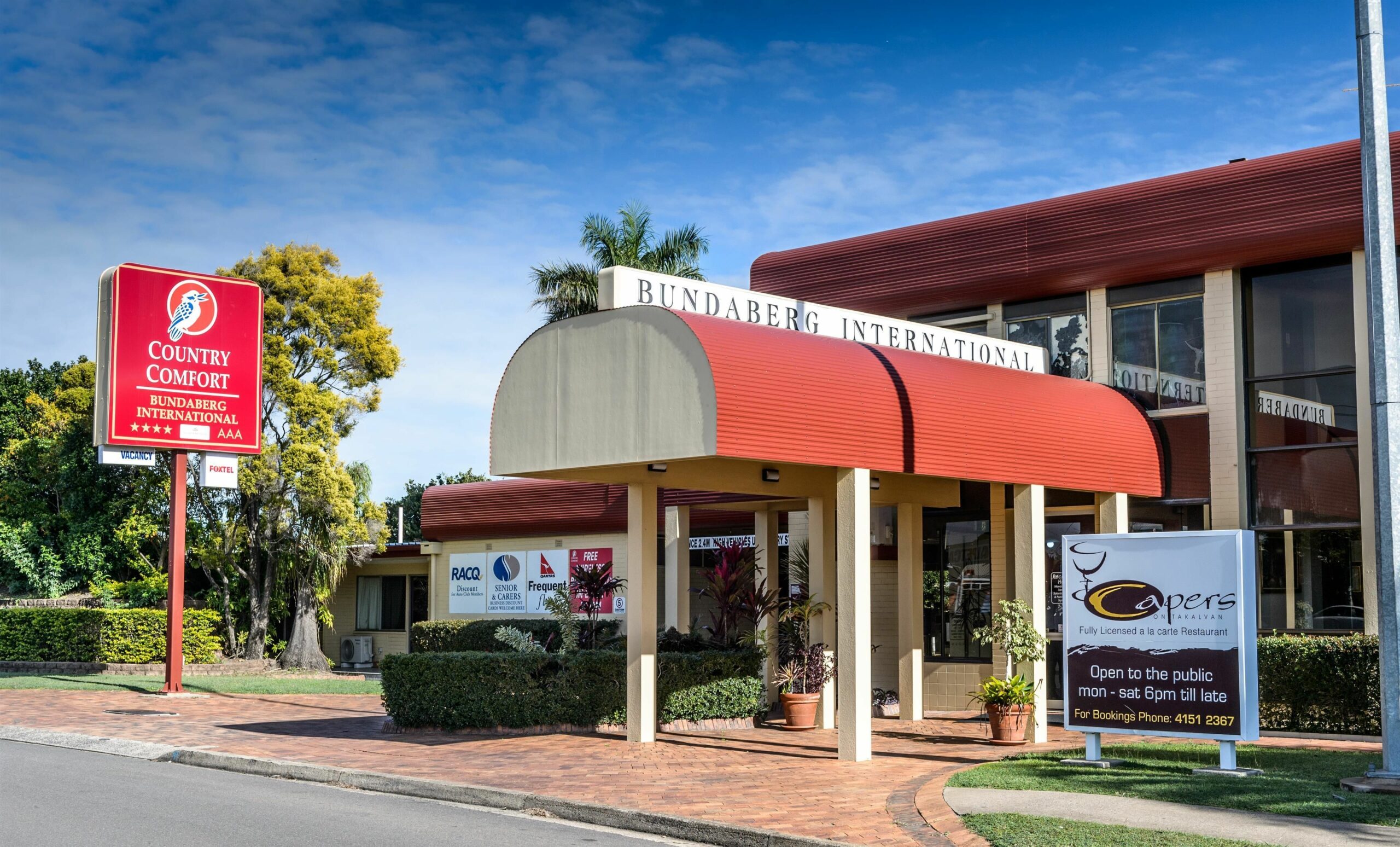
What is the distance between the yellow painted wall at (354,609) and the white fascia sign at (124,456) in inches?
475

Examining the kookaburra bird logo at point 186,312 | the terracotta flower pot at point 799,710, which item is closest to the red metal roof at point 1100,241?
the terracotta flower pot at point 799,710

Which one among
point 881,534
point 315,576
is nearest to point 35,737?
point 881,534

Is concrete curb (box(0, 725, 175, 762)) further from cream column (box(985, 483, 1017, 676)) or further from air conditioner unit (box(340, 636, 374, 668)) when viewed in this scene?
air conditioner unit (box(340, 636, 374, 668))

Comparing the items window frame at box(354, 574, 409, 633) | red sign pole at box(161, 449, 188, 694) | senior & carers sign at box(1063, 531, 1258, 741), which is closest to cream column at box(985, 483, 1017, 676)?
senior & carers sign at box(1063, 531, 1258, 741)

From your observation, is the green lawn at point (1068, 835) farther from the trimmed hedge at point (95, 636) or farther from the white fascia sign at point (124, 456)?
the trimmed hedge at point (95, 636)

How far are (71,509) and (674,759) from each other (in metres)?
27.5

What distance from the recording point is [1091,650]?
44.1 feet

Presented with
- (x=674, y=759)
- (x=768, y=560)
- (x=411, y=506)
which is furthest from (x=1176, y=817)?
(x=411, y=506)

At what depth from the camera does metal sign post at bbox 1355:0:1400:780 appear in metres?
11.2

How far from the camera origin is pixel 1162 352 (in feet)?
63.8

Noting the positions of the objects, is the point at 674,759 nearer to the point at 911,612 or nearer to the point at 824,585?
the point at 824,585

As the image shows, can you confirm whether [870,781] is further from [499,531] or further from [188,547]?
[188,547]

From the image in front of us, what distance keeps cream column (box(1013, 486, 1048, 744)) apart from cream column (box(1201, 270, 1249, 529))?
3.54 meters

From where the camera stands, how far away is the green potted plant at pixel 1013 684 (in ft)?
51.0
